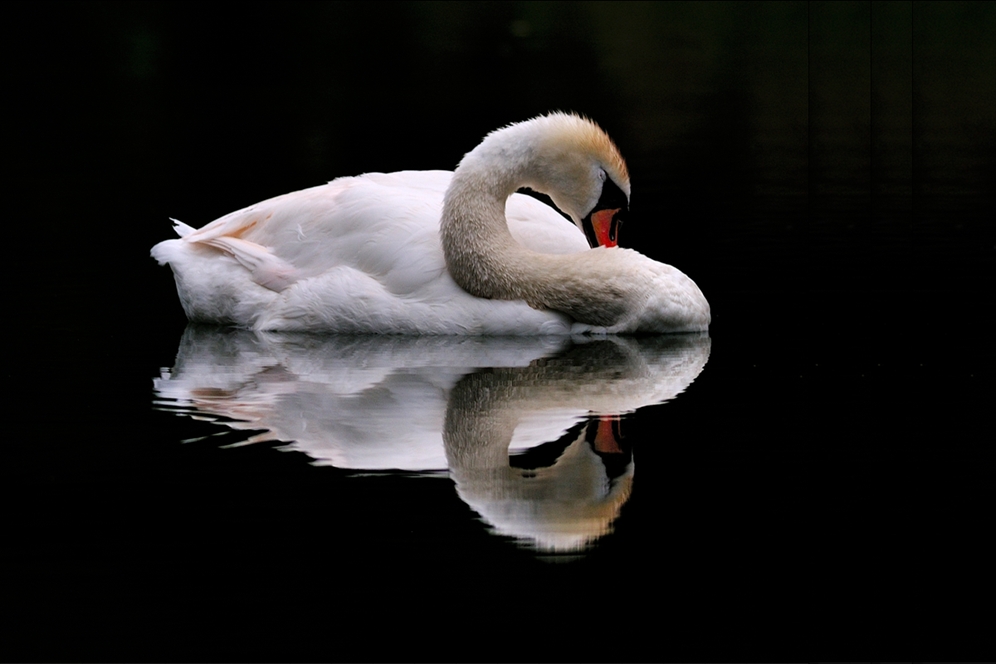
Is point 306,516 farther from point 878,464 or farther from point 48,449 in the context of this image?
point 878,464

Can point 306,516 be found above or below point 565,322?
below

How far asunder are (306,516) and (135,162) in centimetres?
1408

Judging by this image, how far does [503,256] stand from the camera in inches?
385

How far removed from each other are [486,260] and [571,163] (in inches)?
30.1

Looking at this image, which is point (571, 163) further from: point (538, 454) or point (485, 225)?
point (538, 454)

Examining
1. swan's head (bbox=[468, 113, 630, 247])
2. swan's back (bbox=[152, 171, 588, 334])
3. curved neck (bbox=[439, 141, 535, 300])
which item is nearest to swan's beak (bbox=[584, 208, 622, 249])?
swan's head (bbox=[468, 113, 630, 247])

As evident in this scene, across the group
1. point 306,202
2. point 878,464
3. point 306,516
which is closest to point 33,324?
point 306,202

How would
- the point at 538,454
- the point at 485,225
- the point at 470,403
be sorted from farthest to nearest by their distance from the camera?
the point at 485,225 → the point at 470,403 → the point at 538,454

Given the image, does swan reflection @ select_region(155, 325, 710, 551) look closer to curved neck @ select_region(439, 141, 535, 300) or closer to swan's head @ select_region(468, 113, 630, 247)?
curved neck @ select_region(439, 141, 535, 300)

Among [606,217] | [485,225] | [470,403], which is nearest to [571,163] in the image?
[606,217]

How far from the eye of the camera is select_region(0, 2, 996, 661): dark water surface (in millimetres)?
5191

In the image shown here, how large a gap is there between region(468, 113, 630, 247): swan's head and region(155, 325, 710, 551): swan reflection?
0.83 m

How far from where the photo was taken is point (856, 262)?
12.1 meters

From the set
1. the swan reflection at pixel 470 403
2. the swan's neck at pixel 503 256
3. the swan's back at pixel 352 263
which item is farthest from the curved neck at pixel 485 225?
the swan reflection at pixel 470 403
